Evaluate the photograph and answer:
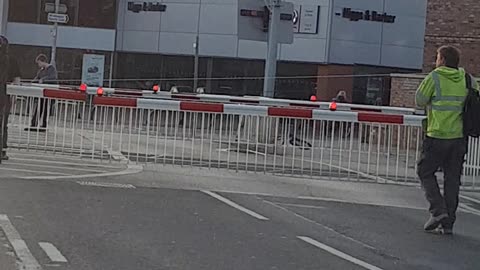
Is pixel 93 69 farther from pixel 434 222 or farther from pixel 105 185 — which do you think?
pixel 434 222

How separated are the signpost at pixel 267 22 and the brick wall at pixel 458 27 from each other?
799 centimetres

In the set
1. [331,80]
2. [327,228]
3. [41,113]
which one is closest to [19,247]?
[327,228]

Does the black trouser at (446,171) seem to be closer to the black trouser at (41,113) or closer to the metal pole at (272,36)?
the black trouser at (41,113)

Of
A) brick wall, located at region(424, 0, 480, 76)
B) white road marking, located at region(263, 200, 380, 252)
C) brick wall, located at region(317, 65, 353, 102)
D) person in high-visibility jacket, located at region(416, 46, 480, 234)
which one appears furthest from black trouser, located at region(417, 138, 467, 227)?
brick wall, located at region(317, 65, 353, 102)

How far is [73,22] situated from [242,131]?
3240 centimetres

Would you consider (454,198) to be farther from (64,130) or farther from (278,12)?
(278,12)

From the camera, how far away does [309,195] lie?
13219 mm

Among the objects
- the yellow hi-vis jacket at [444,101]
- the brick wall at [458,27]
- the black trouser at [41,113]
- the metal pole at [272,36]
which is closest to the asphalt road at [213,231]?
the yellow hi-vis jacket at [444,101]

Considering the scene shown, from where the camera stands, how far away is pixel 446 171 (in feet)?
35.2

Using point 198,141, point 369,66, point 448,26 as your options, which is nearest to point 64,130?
point 198,141

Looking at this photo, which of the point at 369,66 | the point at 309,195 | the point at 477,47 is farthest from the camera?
the point at 369,66

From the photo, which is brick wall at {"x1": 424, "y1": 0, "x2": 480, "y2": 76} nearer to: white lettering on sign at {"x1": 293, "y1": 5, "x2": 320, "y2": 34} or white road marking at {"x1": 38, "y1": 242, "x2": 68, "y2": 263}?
white lettering on sign at {"x1": 293, "y1": 5, "x2": 320, "y2": 34}

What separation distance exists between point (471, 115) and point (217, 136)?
676cm

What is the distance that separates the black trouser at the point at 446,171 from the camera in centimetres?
1064
